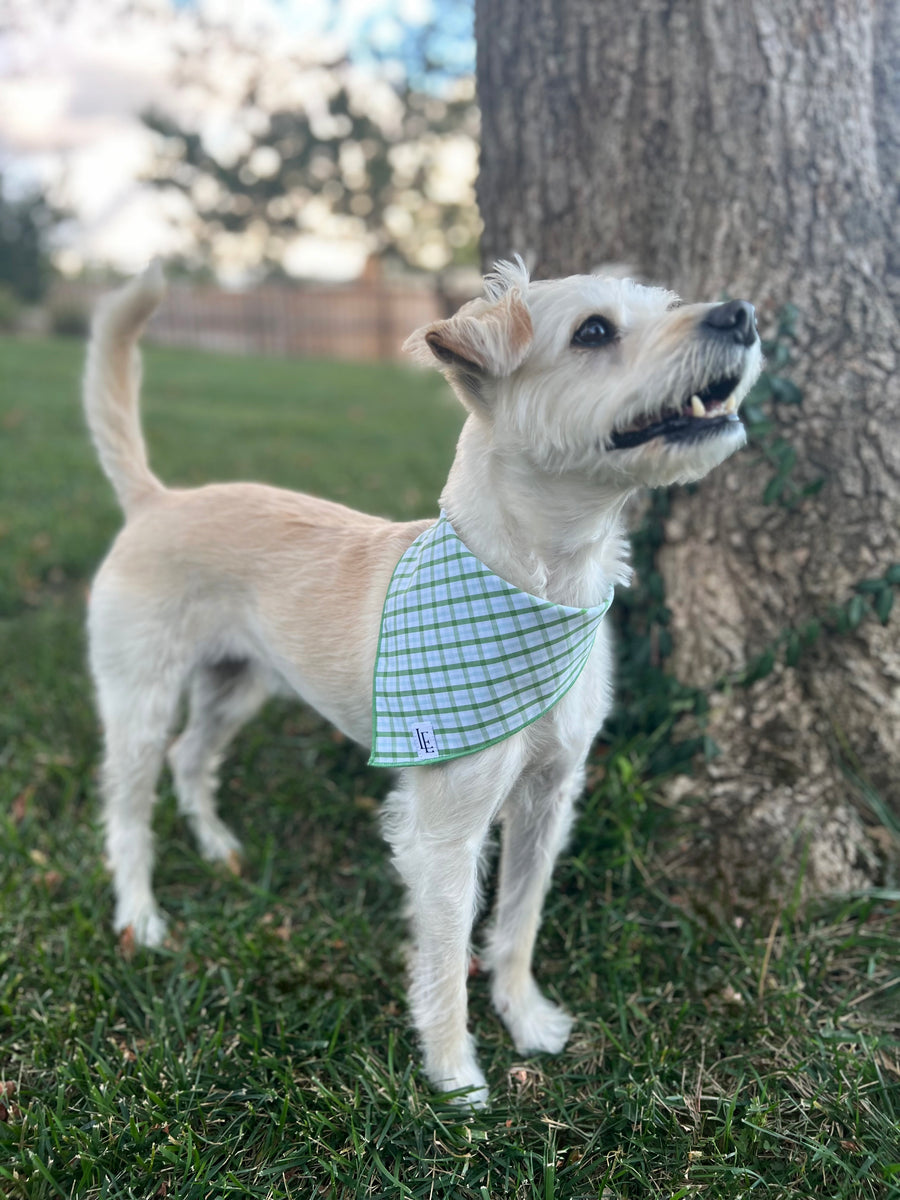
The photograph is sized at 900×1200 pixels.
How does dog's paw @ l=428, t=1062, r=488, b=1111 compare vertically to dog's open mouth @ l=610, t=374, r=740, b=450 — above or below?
below

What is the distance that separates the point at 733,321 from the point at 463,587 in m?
0.94

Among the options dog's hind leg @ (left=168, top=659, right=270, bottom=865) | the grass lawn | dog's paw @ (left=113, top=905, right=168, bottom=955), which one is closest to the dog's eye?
the grass lawn

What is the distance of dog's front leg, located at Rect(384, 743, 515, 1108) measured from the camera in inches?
92.5

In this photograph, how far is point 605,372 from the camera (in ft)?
6.77

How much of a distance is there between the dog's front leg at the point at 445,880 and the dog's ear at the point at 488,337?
1.04 m

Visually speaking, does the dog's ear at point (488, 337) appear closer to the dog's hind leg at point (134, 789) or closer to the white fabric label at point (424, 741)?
the white fabric label at point (424, 741)

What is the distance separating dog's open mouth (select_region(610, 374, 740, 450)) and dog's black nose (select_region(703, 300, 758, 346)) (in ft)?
0.30

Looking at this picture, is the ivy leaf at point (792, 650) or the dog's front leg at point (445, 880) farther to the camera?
the ivy leaf at point (792, 650)

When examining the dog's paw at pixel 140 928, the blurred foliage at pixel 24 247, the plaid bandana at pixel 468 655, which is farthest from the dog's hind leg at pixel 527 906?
the blurred foliage at pixel 24 247

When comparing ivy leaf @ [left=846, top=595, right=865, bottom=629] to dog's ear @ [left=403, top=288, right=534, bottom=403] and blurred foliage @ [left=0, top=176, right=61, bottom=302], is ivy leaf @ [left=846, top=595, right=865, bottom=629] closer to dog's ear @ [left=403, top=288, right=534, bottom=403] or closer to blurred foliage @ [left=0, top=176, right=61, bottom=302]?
dog's ear @ [left=403, top=288, right=534, bottom=403]

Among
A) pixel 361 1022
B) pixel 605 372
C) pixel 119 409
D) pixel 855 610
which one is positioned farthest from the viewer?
pixel 119 409

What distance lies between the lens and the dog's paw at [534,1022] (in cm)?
268

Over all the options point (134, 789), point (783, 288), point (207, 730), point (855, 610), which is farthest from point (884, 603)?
point (134, 789)

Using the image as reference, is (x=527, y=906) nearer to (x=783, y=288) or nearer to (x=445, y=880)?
(x=445, y=880)
